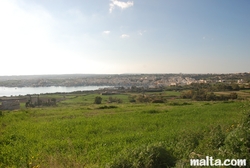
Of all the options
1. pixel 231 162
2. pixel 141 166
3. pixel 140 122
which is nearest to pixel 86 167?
pixel 141 166

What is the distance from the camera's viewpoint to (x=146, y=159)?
5.37 m

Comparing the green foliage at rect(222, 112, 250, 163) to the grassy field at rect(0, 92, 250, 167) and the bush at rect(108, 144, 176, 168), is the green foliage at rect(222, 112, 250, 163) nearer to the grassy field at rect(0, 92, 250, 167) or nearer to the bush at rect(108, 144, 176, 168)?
the grassy field at rect(0, 92, 250, 167)

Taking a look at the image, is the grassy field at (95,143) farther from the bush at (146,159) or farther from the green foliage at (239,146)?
the green foliage at (239,146)

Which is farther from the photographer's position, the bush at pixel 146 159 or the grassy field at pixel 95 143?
the grassy field at pixel 95 143

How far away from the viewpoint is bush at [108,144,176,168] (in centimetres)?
532

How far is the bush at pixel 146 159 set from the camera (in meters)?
5.32

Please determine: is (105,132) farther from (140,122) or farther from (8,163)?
(8,163)

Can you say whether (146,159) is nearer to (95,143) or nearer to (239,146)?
(239,146)

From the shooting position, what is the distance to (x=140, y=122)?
14.3m

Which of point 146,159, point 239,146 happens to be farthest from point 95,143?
point 239,146

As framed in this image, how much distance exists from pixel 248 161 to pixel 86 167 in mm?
4744

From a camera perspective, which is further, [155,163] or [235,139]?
[155,163]

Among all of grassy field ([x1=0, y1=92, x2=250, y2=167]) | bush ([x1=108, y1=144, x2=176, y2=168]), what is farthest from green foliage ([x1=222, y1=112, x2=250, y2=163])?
bush ([x1=108, y1=144, x2=176, y2=168])

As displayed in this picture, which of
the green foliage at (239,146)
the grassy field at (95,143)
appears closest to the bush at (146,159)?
the grassy field at (95,143)
